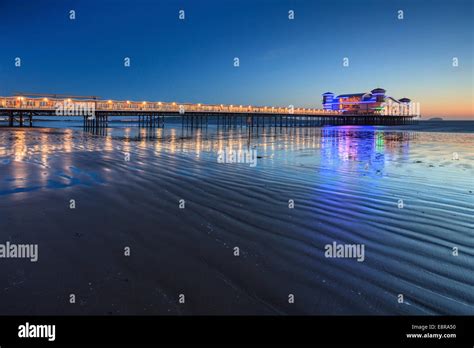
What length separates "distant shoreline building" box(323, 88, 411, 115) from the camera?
388 feet

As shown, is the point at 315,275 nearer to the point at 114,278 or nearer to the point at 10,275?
the point at 114,278

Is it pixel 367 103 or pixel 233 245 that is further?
pixel 367 103

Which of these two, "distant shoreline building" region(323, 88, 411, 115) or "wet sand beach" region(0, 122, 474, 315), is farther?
"distant shoreline building" region(323, 88, 411, 115)

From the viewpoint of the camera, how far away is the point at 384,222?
5684 mm

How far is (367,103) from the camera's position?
119375 millimetres

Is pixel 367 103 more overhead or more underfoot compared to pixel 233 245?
more overhead

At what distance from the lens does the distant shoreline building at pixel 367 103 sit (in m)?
118

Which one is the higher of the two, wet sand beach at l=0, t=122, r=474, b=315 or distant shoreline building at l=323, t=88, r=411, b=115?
distant shoreline building at l=323, t=88, r=411, b=115

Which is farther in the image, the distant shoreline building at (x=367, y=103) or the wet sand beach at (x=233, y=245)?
the distant shoreline building at (x=367, y=103)

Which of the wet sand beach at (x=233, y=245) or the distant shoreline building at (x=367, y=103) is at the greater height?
the distant shoreline building at (x=367, y=103)

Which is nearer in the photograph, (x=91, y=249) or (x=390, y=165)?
(x=91, y=249)

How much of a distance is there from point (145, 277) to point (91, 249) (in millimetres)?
1186

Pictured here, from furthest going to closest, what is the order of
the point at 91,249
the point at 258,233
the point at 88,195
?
the point at 88,195
the point at 258,233
the point at 91,249

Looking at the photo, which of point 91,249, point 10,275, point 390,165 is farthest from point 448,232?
point 390,165
